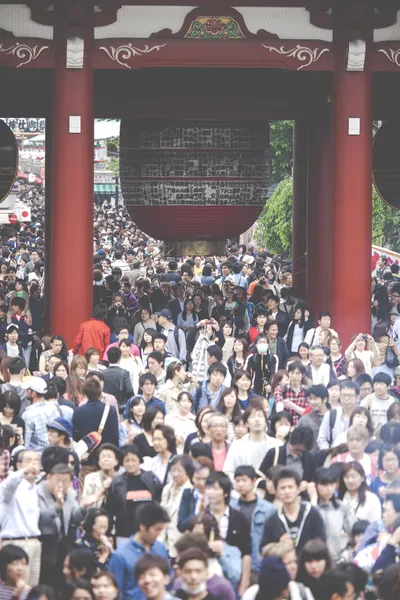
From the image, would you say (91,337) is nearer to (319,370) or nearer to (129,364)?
(129,364)

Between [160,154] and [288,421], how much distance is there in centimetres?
1011

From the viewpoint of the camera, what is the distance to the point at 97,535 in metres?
9.35

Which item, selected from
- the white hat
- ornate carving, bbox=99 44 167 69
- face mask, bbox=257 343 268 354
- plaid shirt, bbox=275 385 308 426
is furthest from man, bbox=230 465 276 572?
ornate carving, bbox=99 44 167 69

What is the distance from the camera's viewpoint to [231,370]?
15531 millimetres

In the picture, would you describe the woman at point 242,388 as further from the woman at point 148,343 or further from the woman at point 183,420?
the woman at point 148,343

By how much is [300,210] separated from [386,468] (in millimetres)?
14162

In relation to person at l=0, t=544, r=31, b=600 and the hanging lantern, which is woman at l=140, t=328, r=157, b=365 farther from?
person at l=0, t=544, r=31, b=600

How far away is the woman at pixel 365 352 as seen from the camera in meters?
Result: 15.9

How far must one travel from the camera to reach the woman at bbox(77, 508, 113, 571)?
366 inches

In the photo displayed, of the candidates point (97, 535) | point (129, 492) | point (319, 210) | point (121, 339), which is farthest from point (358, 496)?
point (319, 210)

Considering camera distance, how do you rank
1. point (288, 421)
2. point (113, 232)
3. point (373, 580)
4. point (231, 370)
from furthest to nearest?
point (113, 232) → point (231, 370) → point (288, 421) → point (373, 580)

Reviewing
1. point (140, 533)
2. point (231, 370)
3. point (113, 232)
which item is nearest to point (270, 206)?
point (113, 232)

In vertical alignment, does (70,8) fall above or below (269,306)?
above

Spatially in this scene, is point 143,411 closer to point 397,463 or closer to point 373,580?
point 397,463
